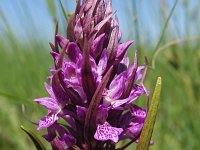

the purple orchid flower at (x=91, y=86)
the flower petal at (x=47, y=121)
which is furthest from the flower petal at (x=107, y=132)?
the flower petal at (x=47, y=121)

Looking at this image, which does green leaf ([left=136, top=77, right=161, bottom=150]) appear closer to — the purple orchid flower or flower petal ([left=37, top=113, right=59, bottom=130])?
the purple orchid flower

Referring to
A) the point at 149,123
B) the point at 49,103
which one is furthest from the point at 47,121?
the point at 149,123

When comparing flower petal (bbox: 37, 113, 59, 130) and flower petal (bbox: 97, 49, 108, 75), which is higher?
flower petal (bbox: 97, 49, 108, 75)

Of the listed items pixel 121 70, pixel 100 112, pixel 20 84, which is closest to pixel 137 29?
pixel 121 70

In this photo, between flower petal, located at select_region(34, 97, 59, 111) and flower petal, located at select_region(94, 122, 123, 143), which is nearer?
flower petal, located at select_region(94, 122, 123, 143)

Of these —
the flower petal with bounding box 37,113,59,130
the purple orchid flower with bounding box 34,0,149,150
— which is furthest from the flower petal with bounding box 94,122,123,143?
the flower petal with bounding box 37,113,59,130

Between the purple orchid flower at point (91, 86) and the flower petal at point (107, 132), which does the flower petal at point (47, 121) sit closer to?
the purple orchid flower at point (91, 86)

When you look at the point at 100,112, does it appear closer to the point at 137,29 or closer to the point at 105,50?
the point at 105,50

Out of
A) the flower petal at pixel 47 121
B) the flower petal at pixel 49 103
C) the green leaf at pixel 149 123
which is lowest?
the green leaf at pixel 149 123
